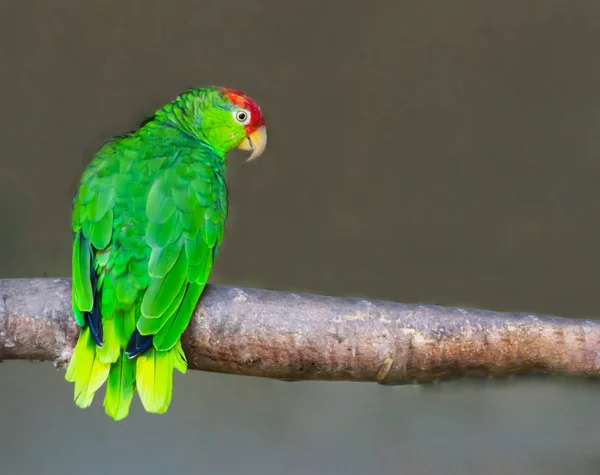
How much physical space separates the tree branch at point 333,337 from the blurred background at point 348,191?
1.03m

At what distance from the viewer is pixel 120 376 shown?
2.01 m

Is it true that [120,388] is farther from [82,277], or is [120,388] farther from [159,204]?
[159,204]

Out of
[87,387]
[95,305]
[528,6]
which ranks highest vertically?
[528,6]

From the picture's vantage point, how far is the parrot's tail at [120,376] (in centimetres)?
198

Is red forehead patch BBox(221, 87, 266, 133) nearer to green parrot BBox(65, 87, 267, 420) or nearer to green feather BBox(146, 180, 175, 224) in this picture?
green parrot BBox(65, 87, 267, 420)

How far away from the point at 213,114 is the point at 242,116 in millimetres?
105

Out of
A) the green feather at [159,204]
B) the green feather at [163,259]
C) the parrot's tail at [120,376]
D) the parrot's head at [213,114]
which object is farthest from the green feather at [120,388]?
the parrot's head at [213,114]

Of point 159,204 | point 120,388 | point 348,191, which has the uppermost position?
point 159,204

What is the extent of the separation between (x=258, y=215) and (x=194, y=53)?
84cm

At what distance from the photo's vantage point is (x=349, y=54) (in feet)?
11.6

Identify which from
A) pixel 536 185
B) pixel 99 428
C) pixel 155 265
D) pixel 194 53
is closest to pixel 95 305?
pixel 155 265

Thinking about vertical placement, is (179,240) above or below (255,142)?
below

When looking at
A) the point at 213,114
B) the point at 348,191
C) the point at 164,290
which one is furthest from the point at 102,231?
the point at 348,191

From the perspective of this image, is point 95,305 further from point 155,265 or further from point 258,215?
point 258,215
